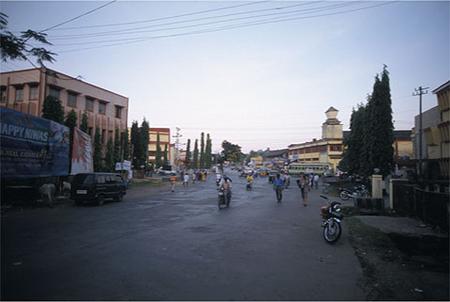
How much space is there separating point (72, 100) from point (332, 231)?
33.1 meters

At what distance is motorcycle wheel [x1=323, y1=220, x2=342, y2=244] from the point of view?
26.2ft

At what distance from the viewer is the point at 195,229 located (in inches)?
376

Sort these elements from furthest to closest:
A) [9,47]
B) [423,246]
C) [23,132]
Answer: [23,132]
[9,47]
[423,246]

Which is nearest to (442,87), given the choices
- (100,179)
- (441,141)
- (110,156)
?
(441,141)

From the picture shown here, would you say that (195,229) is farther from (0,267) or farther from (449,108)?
(449,108)

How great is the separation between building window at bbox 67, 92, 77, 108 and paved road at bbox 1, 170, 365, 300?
82.6 feet

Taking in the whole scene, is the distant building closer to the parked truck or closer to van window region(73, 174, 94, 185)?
van window region(73, 174, 94, 185)

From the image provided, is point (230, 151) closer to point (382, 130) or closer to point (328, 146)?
point (328, 146)

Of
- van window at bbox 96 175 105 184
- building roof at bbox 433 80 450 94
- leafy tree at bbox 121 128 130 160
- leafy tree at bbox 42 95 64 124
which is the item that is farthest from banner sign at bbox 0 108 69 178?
building roof at bbox 433 80 450 94

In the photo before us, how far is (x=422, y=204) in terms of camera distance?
34.7 feet

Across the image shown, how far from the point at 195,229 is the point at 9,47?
8002 mm

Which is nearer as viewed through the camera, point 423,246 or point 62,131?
point 423,246

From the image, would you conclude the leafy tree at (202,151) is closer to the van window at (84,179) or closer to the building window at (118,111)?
the building window at (118,111)

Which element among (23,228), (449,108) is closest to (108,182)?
(23,228)
